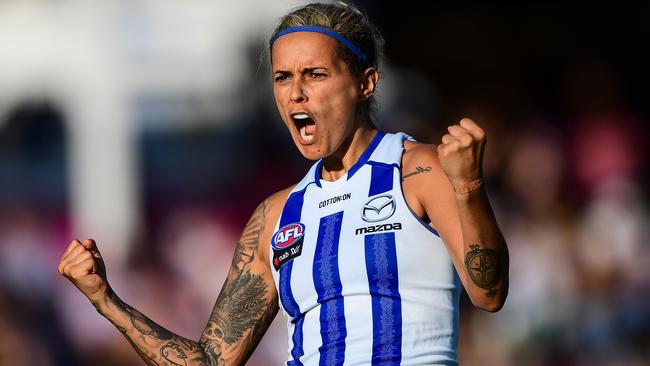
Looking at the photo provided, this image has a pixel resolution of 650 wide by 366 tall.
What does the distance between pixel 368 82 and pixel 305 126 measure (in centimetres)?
28

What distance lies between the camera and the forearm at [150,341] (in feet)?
14.1

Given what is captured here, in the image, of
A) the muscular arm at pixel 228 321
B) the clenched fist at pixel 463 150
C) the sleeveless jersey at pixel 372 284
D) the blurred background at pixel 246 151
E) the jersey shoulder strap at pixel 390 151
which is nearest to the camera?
the clenched fist at pixel 463 150

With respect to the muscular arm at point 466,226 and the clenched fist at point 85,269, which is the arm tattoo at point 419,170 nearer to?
the muscular arm at point 466,226

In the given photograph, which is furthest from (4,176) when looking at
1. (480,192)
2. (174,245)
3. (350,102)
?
(480,192)

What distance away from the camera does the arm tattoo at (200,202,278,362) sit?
4.39 meters

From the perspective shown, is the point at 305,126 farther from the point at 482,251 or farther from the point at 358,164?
the point at 482,251

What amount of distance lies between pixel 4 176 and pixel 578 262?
4572mm

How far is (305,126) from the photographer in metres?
4.27

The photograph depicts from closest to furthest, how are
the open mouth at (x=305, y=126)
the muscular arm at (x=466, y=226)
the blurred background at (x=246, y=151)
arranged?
1. the muscular arm at (x=466, y=226)
2. the open mouth at (x=305, y=126)
3. the blurred background at (x=246, y=151)

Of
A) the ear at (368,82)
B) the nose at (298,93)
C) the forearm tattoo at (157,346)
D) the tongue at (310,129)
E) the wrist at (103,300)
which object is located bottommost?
the forearm tattoo at (157,346)

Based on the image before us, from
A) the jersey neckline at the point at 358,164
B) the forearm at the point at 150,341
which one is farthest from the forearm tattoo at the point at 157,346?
the jersey neckline at the point at 358,164

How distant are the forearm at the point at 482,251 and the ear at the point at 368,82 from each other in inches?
32.3

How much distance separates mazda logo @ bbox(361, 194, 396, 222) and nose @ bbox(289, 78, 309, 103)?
1.44ft

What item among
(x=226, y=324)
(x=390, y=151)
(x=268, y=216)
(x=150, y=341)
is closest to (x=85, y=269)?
(x=150, y=341)
